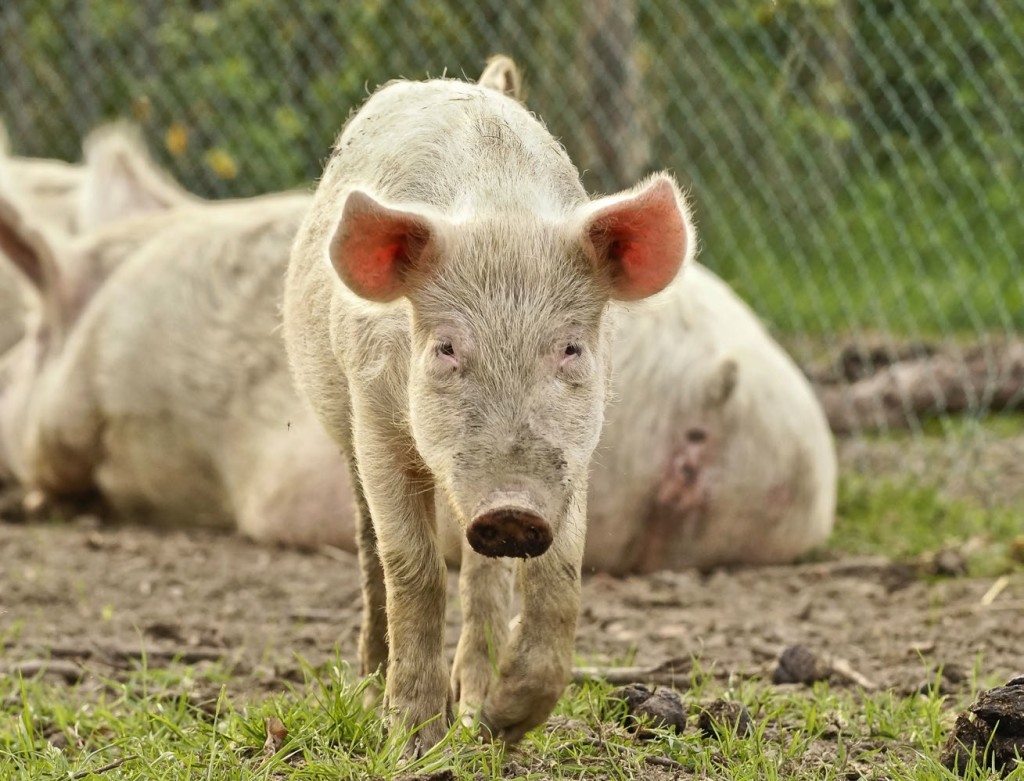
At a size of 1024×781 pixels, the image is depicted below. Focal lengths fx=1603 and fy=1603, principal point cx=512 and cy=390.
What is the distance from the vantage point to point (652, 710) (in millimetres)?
2740

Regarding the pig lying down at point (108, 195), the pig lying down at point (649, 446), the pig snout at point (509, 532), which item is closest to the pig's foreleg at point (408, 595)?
the pig snout at point (509, 532)

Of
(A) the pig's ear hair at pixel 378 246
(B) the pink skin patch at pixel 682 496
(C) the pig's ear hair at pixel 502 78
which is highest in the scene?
(C) the pig's ear hair at pixel 502 78

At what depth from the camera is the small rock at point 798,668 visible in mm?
3264

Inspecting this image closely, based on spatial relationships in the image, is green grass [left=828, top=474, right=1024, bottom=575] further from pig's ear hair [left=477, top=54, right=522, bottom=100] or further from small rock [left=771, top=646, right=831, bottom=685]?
pig's ear hair [left=477, top=54, right=522, bottom=100]

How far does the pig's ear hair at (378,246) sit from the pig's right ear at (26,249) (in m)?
3.56

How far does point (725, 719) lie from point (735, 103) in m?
4.11

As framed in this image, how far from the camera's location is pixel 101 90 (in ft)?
28.9

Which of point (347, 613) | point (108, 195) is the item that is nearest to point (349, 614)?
point (347, 613)

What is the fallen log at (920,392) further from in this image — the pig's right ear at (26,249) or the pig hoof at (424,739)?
the pig hoof at (424,739)

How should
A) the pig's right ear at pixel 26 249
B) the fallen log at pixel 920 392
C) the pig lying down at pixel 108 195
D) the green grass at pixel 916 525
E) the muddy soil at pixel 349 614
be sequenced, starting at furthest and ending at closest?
the pig lying down at pixel 108 195, the fallen log at pixel 920 392, the pig's right ear at pixel 26 249, the green grass at pixel 916 525, the muddy soil at pixel 349 614

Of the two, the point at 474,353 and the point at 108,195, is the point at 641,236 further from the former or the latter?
the point at 108,195

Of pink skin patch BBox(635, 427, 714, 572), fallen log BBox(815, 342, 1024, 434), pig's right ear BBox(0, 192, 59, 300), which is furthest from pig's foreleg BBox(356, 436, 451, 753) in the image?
fallen log BBox(815, 342, 1024, 434)

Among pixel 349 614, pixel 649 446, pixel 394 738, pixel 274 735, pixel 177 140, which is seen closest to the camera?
pixel 394 738

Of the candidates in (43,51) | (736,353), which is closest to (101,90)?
(43,51)
